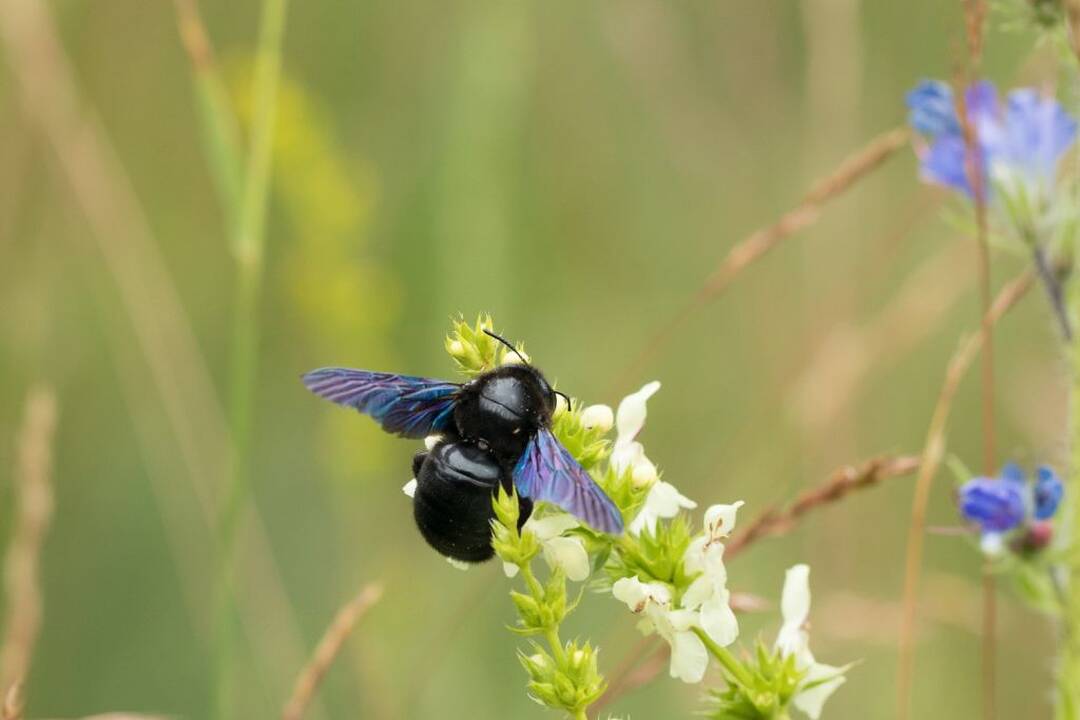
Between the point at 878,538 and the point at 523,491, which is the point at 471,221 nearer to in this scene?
the point at 878,538

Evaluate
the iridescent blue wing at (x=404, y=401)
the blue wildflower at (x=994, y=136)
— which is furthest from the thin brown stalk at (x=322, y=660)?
the blue wildflower at (x=994, y=136)

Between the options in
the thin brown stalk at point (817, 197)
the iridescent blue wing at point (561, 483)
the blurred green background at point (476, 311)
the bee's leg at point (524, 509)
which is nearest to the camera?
the iridescent blue wing at point (561, 483)

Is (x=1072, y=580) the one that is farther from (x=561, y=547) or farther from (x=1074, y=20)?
(x=561, y=547)

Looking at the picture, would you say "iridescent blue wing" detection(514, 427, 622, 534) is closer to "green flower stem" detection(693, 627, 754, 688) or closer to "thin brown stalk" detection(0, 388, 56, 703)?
"green flower stem" detection(693, 627, 754, 688)

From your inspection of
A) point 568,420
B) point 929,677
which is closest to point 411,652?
point 929,677

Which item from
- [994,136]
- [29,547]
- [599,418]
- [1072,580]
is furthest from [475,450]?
[994,136]

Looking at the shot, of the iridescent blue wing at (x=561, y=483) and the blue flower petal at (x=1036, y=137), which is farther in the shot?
the blue flower petal at (x=1036, y=137)

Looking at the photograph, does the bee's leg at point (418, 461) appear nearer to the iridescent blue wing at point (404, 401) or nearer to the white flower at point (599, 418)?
the iridescent blue wing at point (404, 401)
